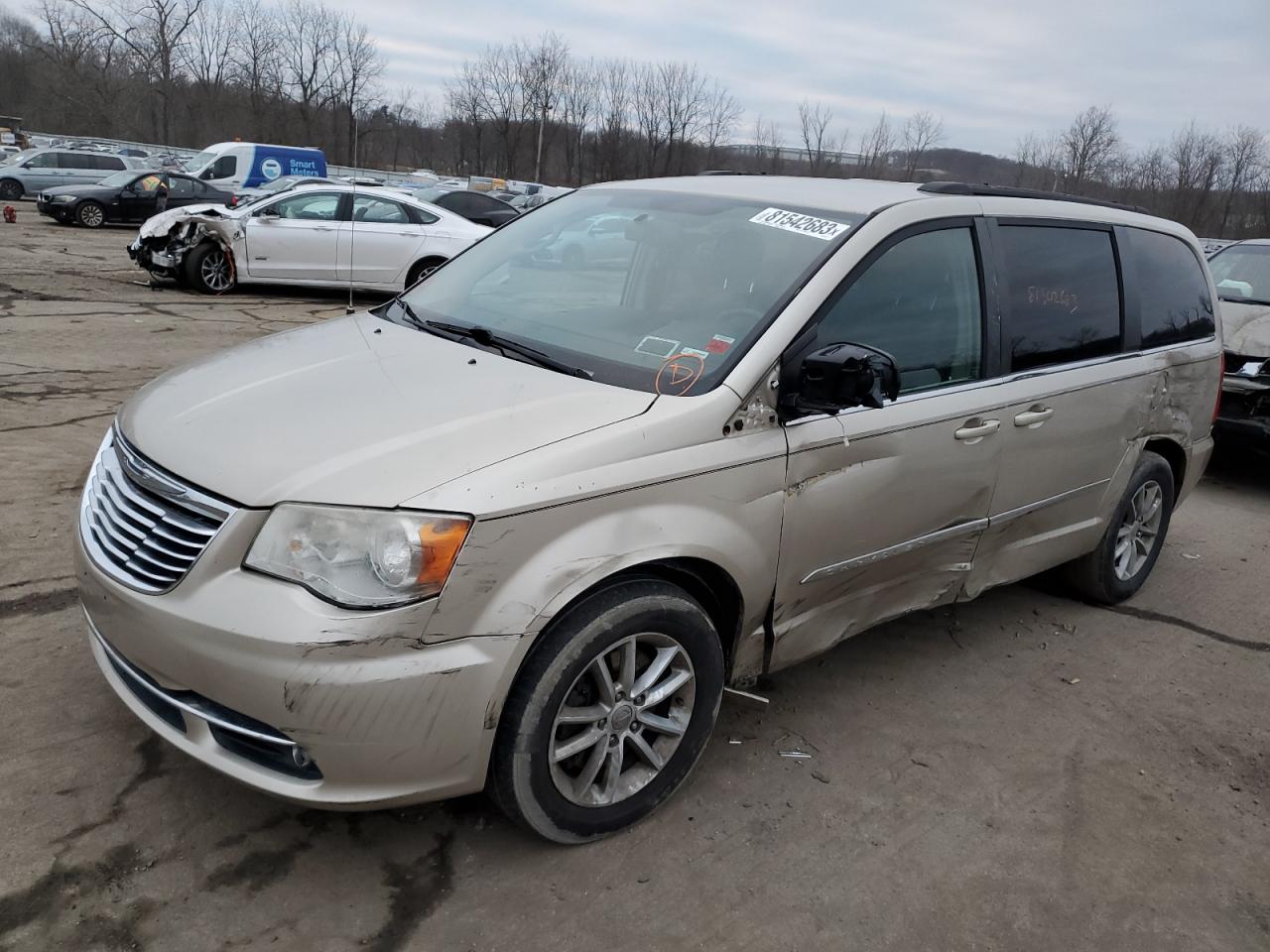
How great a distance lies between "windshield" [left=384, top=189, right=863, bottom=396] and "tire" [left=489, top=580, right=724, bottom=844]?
26.3 inches

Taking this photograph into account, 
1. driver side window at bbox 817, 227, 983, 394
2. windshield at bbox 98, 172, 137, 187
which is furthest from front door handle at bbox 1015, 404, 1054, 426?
windshield at bbox 98, 172, 137, 187

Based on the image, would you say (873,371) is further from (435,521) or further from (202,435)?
(202,435)

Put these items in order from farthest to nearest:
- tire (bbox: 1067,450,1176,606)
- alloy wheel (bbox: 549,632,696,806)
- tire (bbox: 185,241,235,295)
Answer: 1. tire (bbox: 185,241,235,295)
2. tire (bbox: 1067,450,1176,606)
3. alloy wheel (bbox: 549,632,696,806)

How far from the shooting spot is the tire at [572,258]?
359 centimetres

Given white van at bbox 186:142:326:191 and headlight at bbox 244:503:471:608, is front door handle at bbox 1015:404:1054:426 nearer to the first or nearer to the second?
headlight at bbox 244:503:471:608

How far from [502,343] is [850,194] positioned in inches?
55.4

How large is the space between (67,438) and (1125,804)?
583 cm

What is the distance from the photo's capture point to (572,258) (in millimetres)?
3627

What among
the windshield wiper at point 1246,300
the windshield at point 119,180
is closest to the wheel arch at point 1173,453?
the windshield wiper at point 1246,300

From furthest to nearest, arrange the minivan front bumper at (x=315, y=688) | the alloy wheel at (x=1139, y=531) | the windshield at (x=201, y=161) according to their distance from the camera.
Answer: the windshield at (x=201, y=161) → the alloy wheel at (x=1139, y=531) → the minivan front bumper at (x=315, y=688)

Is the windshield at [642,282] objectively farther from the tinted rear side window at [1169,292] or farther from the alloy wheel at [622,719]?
the tinted rear side window at [1169,292]

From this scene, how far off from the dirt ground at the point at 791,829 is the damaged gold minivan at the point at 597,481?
0.95 feet

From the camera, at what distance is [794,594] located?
305cm

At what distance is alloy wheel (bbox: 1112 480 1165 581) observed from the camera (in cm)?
462
